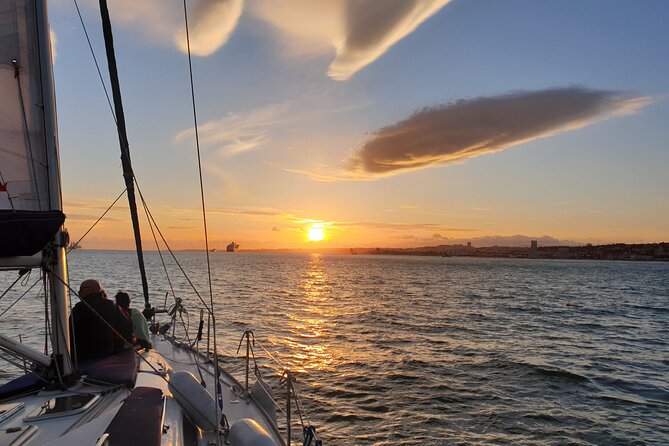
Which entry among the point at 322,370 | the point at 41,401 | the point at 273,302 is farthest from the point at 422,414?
the point at 273,302

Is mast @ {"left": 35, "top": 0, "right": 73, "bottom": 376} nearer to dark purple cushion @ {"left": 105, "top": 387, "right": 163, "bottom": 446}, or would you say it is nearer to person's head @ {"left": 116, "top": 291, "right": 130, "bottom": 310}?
dark purple cushion @ {"left": 105, "top": 387, "right": 163, "bottom": 446}

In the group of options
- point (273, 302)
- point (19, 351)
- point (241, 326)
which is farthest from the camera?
point (273, 302)

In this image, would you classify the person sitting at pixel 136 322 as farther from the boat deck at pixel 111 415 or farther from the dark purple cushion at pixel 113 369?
the dark purple cushion at pixel 113 369

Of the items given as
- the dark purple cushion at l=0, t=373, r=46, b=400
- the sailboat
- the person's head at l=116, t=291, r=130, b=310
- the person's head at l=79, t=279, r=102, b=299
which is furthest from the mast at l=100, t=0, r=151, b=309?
the dark purple cushion at l=0, t=373, r=46, b=400

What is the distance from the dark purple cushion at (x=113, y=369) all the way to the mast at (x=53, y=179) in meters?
0.67

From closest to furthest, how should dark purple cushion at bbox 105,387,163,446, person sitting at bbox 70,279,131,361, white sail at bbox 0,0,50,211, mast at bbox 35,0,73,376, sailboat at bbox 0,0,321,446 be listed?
dark purple cushion at bbox 105,387,163,446
sailboat at bbox 0,0,321,446
white sail at bbox 0,0,50,211
mast at bbox 35,0,73,376
person sitting at bbox 70,279,131,361

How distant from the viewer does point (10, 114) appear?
17.6 ft

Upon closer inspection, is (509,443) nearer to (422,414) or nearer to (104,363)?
(422,414)

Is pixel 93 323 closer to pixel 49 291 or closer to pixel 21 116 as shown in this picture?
pixel 49 291

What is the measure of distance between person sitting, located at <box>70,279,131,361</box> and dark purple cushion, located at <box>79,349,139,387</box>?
16 cm

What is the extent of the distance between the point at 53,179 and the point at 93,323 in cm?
226

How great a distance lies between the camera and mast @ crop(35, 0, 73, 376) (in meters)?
5.45

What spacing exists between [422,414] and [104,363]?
805 centimetres

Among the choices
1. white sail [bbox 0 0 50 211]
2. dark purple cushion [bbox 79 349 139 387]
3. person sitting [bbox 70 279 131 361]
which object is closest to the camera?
white sail [bbox 0 0 50 211]
